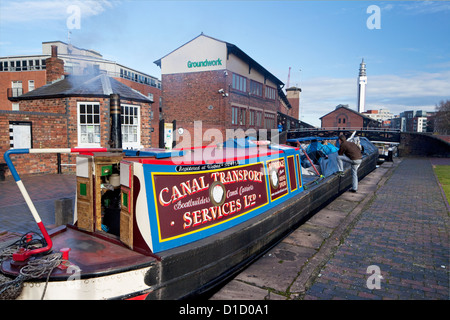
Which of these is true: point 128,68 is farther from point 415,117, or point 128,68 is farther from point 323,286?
point 415,117

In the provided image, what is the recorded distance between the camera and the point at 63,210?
4.97m

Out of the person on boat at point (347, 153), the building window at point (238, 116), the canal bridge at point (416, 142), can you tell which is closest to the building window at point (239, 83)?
the building window at point (238, 116)

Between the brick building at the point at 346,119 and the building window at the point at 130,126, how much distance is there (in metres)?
56.3

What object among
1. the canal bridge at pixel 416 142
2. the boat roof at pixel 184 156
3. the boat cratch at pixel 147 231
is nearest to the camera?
the boat cratch at pixel 147 231

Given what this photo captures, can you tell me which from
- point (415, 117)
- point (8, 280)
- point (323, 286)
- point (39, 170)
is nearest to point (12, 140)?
point (39, 170)

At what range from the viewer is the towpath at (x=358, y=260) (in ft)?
11.6

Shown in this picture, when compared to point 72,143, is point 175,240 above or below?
below

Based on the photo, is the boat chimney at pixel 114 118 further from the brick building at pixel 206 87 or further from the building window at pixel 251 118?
the building window at pixel 251 118

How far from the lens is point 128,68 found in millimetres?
43812

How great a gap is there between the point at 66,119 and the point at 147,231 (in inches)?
442

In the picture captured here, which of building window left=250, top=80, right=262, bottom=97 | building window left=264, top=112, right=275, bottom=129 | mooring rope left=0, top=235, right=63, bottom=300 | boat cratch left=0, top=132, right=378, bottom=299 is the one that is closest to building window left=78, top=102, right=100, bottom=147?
boat cratch left=0, top=132, right=378, bottom=299

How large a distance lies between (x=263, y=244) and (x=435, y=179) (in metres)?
10.9

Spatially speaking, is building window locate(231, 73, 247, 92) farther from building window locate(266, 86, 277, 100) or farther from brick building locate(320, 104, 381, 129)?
brick building locate(320, 104, 381, 129)

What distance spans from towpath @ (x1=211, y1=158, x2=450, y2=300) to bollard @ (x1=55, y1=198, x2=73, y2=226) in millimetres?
3066
